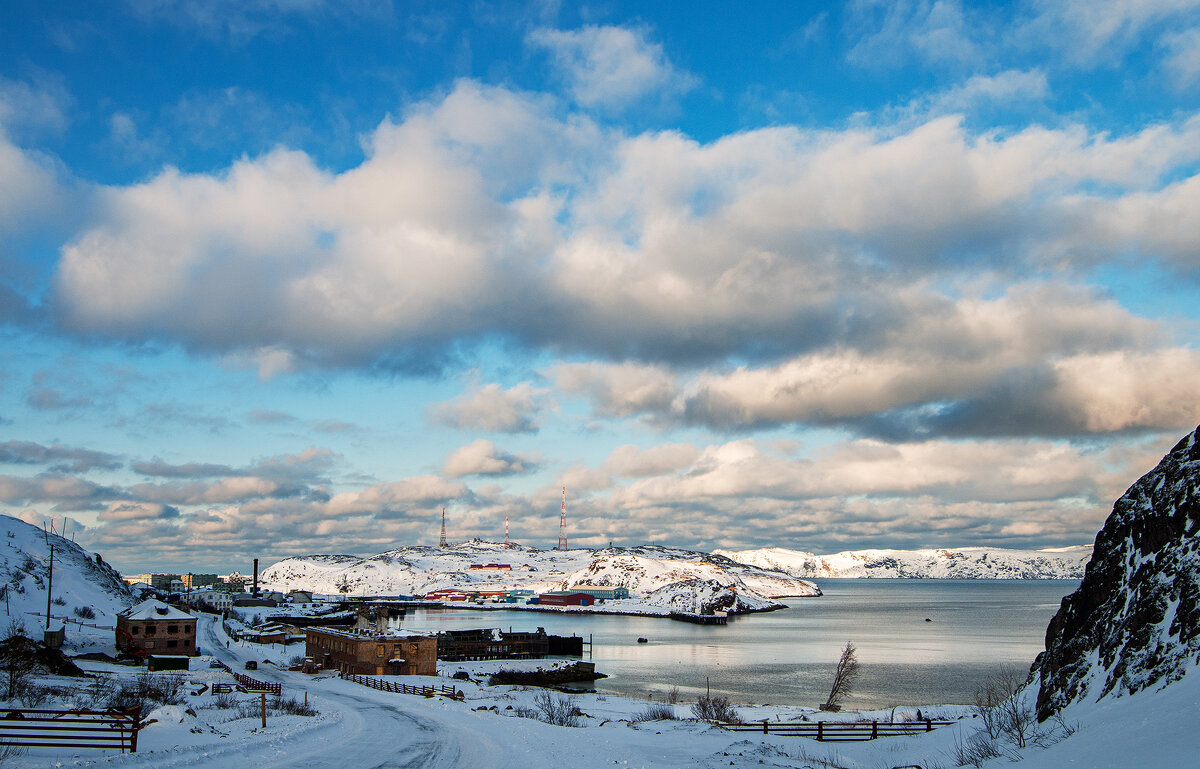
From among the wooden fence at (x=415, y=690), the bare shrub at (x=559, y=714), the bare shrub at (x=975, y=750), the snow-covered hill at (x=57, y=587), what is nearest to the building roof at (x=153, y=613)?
the snow-covered hill at (x=57, y=587)

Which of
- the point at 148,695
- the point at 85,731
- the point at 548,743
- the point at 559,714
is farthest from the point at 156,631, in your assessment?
the point at 548,743

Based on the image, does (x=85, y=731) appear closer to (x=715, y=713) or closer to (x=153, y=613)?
(x=715, y=713)

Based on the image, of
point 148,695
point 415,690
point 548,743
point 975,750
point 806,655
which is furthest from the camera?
point 806,655

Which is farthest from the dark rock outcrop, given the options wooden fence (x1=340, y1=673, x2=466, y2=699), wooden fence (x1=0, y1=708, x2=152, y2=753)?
wooden fence (x1=340, y1=673, x2=466, y2=699)

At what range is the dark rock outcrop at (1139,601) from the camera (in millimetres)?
18656

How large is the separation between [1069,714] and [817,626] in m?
159

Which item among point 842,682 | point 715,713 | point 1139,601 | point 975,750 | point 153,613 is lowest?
point 842,682

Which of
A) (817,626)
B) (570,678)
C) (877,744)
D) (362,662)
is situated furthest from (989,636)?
(877,744)

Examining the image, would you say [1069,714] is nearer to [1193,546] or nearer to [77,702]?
[1193,546]

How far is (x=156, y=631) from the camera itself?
68625 millimetres

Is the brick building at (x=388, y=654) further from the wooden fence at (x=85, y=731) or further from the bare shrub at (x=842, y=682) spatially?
the wooden fence at (x=85, y=731)

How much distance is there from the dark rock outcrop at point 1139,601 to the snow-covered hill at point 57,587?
7598 centimetres

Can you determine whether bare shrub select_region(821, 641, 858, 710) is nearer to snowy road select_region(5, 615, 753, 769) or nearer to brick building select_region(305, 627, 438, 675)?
snowy road select_region(5, 615, 753, 769)

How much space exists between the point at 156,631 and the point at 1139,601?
244ft
